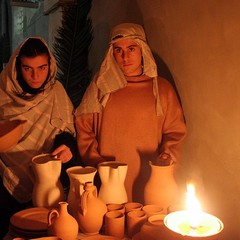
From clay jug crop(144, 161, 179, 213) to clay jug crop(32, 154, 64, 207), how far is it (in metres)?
0.45

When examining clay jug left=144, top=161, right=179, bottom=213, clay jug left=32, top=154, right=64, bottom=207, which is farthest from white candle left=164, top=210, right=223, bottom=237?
clay jug left=32, top=154, right=64, bottom=207

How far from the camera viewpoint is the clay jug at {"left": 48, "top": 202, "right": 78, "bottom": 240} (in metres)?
1.53

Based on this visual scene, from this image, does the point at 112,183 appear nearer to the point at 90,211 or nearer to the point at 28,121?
the point at 90,211

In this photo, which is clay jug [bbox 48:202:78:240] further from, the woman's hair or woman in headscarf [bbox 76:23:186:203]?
the woman's hair

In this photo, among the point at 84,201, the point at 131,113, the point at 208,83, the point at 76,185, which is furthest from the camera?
the point at 131,113

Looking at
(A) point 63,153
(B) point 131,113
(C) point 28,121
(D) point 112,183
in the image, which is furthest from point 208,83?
(C) point 28,121

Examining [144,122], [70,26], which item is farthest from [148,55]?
[70,26]

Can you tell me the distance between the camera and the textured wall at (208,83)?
1.82 m

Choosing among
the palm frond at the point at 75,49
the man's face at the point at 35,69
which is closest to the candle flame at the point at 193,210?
the man's face at the point at 35,69

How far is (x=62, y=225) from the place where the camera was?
60.2 inches

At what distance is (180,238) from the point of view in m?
1.31

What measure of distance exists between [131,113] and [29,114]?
619mm

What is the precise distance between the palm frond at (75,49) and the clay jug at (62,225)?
7.44ft

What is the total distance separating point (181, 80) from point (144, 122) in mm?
359
